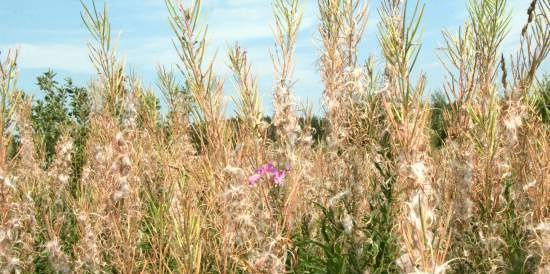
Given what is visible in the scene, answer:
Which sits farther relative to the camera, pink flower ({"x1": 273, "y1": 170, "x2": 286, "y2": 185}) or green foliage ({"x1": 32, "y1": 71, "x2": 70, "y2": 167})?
green foliage ({"x1": 32, "y1": 71, "x2": 70, "y2": 167})

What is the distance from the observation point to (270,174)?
2.83m

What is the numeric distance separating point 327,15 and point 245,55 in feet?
3.89

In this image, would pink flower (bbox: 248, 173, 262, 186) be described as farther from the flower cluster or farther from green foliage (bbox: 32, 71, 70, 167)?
green foliage (bbox: 32, 71, 70, 167)

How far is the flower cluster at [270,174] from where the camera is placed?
2.76 m

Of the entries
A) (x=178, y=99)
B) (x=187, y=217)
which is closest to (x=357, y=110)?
(x=187, y=217)

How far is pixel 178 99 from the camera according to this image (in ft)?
22.2

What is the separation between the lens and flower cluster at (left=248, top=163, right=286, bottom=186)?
9.05ft

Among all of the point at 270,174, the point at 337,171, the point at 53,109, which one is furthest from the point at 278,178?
the point at 53,109

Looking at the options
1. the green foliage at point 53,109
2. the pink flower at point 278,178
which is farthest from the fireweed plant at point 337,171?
the green foliage at point 53,109

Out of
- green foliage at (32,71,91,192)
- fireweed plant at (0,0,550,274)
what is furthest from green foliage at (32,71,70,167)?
fireweed plant at (0,0,550,274)

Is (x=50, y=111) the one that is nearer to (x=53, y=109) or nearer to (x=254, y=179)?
(x=53, y=109)

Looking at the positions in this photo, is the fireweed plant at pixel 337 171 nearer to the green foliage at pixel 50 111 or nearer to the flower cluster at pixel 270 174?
the flower cluster at pixel 270 174

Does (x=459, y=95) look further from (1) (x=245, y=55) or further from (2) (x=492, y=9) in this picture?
(1) (x=245, y=55)

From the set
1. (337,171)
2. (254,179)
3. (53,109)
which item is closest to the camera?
(254,179)
